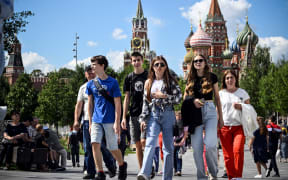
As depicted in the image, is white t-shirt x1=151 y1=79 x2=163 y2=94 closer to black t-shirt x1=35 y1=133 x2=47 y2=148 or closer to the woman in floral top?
the woman in floral top

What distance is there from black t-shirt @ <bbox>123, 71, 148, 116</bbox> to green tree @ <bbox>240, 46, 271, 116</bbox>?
183 feet

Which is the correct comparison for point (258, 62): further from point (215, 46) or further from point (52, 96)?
point (215, 46)

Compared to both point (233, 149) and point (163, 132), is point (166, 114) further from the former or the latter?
point (233, 149)

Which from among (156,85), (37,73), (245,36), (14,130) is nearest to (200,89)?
(156,85)

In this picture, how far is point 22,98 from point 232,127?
62855mm

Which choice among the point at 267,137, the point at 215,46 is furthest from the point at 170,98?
the point at 215,46

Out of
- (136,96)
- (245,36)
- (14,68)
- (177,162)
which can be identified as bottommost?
(177,162)

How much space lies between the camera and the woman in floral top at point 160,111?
269 inches

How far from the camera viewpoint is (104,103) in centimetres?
778

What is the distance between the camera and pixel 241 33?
10581 cm

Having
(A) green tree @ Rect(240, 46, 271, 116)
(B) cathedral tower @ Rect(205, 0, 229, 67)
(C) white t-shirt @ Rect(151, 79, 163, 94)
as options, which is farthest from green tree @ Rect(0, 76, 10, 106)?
(C) white t-shirt @ Rect(151, 79, 163, 94)

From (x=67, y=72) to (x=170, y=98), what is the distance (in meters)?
115

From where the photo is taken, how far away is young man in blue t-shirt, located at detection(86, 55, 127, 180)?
25.2 feet

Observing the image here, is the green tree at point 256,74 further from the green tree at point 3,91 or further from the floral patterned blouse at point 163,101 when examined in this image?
the floral patterned blouse at point 163,101
